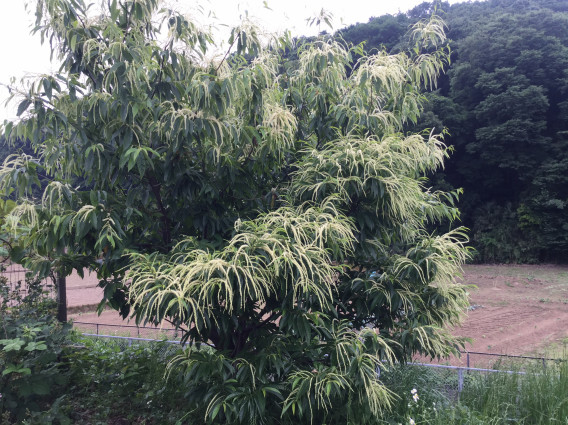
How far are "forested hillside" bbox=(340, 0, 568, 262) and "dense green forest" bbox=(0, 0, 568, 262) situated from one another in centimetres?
6

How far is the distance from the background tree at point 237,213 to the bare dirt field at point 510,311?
5.54 meters

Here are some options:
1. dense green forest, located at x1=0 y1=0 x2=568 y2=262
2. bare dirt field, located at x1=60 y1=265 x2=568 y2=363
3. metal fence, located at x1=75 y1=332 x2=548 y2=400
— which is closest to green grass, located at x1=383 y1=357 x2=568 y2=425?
metal fence, located at x1=75 y1=332 x2=548 y2=400

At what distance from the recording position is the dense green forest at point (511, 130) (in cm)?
2772

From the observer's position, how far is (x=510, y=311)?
1628cm

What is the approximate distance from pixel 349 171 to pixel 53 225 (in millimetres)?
2021

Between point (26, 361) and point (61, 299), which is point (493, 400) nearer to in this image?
point (26, 361)

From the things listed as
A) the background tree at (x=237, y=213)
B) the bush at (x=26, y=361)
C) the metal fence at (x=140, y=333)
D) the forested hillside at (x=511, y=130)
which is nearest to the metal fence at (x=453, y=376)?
the background tree at (x=237, y=213)

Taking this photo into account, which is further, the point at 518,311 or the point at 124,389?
the point at 518,311

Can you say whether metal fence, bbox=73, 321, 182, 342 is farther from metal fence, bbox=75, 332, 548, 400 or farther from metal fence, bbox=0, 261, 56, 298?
metal fence, bbox=75, 332, 548, 400

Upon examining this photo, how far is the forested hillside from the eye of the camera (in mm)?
27719

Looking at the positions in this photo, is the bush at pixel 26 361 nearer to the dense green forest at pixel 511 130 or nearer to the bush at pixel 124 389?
the bush at pixel 124 389

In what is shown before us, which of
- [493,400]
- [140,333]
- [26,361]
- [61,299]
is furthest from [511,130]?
[26,361]

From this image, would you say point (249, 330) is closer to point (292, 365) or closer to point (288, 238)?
point (292, 365)

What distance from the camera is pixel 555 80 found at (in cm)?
2830
